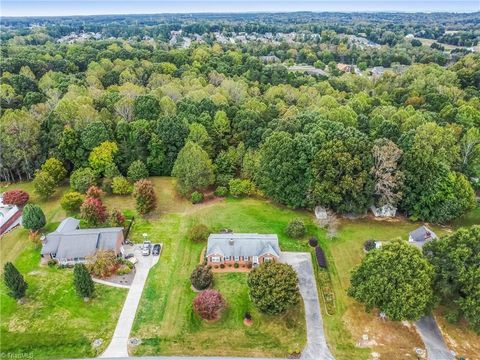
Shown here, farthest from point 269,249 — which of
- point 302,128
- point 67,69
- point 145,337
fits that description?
point 67,69

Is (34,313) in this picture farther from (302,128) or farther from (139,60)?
(139,60)

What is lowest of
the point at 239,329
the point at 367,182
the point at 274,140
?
the point at 239,329

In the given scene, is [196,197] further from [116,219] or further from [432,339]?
[432,339]

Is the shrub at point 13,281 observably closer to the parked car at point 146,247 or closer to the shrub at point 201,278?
the parked car at point 146,247

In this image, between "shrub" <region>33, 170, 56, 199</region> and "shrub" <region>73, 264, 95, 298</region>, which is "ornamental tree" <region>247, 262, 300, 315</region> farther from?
"shrub" <region>33, 170, 56, 199</region>

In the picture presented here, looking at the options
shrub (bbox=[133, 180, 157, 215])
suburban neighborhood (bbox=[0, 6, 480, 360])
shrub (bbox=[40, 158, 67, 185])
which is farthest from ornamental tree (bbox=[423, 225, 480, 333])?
shrub (bbox=[40, 158, 67, 185])

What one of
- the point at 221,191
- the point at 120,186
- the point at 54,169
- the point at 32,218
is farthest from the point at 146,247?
the point at 54,169

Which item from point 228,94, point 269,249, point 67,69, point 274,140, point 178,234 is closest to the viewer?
point 269,249

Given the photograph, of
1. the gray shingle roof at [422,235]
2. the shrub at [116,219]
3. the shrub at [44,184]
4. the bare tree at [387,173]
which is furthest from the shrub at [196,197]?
the gray shingle roof at [422,235]
